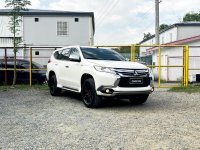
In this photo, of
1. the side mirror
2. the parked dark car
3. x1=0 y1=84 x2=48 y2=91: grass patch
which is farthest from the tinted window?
the parked dark car

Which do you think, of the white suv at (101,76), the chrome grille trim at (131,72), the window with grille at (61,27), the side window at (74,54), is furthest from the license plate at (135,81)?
the window with grille at (61,27)

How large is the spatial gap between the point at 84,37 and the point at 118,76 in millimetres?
24934

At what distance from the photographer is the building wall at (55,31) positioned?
33906 mm

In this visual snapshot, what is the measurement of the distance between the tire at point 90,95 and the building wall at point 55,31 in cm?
2392

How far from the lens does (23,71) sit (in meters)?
17.1

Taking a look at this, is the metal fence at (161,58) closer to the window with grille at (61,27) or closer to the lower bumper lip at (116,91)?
the lower bumper lip at (116,91)

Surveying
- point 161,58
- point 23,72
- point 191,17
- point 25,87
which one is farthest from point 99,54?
point 191,17

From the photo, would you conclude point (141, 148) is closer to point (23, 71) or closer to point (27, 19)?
point (23, 71)

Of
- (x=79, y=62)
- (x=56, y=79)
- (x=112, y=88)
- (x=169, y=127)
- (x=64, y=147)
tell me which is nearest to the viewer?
(x=64, y=147)

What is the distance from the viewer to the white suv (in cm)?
959

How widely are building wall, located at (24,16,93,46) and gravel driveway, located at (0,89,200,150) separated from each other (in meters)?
22.4

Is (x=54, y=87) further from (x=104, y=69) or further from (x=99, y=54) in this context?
(x=104, y=69)

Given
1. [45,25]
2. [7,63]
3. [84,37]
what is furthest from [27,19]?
[7,63]

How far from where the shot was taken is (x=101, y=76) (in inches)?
379
